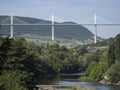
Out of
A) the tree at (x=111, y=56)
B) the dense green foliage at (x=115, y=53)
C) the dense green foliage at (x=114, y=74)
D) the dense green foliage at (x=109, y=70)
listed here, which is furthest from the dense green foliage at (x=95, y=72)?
the dense green foliage at (x=114, y=74)

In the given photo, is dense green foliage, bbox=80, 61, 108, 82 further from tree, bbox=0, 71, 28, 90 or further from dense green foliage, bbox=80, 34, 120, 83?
tree, bbox=0, 71, 28, 90

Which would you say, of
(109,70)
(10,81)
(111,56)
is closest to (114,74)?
(109,70)

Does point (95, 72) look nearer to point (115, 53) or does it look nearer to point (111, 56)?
point (115, 53)

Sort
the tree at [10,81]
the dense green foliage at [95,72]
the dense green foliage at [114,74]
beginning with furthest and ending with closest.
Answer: the dense green foliage at [95,72], the dense green foliage at [114,74], the tree at [10,81]

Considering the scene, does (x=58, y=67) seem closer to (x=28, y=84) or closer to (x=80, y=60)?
(x=80, y=60)

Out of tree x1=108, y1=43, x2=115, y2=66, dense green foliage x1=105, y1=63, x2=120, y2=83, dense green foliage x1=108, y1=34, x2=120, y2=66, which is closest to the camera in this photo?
dense green foliage x1=105, y1=63, x2=120, y2=83

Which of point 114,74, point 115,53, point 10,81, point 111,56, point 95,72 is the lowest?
point 114,74

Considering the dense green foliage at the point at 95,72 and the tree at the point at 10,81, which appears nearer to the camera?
the tree at the point at 10,81

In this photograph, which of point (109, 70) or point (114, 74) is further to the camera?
point (109, 70)

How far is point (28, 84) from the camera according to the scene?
3444 cm

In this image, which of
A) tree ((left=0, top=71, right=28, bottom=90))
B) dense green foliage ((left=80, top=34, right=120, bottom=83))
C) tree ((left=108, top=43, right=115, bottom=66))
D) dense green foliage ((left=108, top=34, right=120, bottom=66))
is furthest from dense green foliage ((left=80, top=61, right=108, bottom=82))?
tree ((left=0, top=71, right=28, bottom=90))

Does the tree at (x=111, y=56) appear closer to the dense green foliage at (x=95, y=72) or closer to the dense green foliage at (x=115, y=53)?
the dense green foliage at (x=115, y=53)

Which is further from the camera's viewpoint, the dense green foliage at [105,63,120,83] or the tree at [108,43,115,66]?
the tree at [108,43,115,66]

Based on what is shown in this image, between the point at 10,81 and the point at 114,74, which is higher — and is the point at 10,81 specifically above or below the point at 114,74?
above
